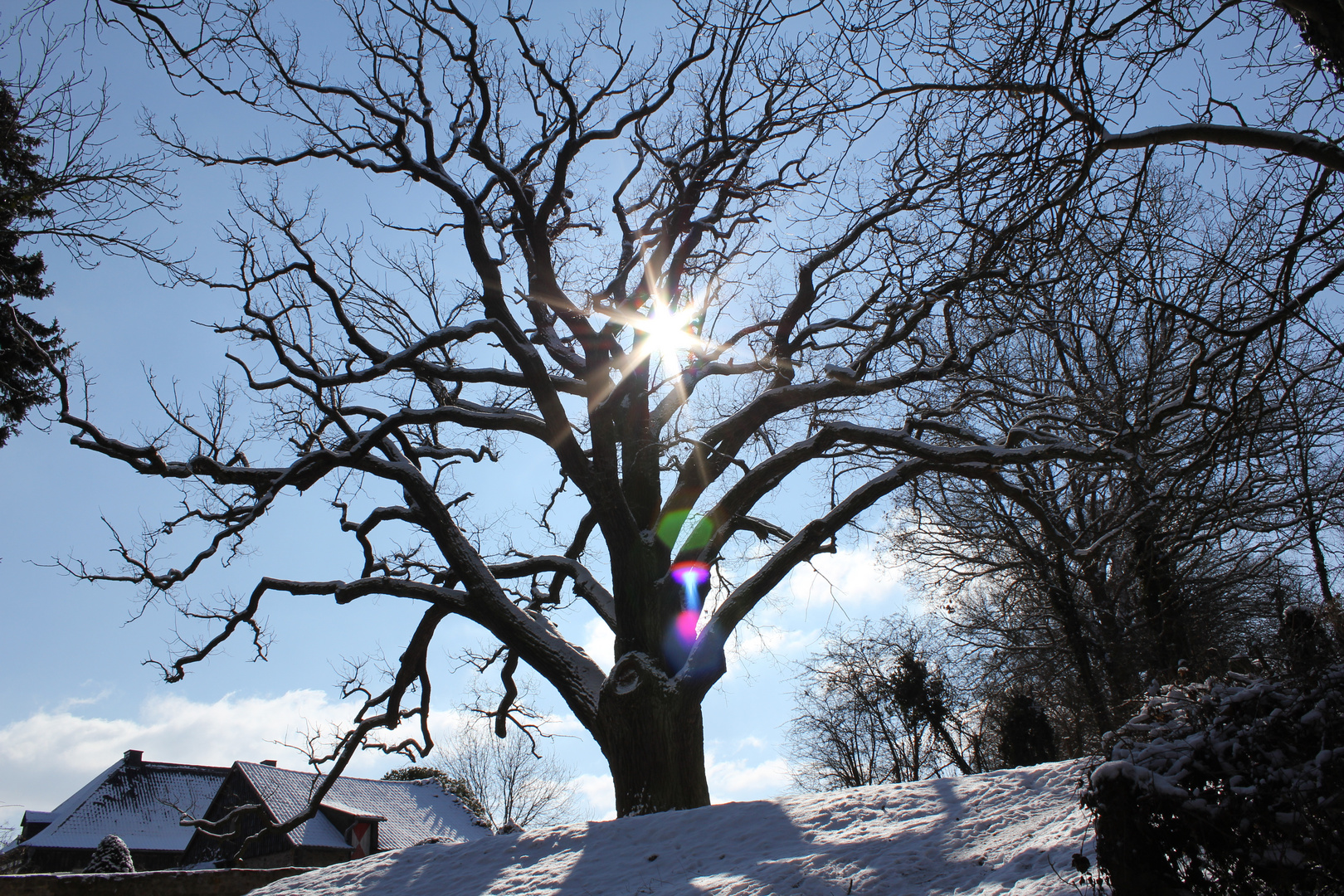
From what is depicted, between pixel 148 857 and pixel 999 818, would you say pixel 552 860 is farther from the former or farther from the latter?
pixel 148 857

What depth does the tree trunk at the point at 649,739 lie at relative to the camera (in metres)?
8.12

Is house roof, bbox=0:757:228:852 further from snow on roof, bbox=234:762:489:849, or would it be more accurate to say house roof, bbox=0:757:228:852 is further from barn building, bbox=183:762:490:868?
snow on roof, bbox=234:762:489:849

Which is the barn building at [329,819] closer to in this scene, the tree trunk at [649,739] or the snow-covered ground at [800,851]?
the tree trunk at [649,739]

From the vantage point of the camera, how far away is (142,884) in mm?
9023

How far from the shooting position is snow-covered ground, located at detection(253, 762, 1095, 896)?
15.0 feet

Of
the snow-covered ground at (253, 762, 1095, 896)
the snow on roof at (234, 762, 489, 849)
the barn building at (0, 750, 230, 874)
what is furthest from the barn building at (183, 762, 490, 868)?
the snow-covered ground at (253, 762, 1095, 896)

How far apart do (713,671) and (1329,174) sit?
679 centimetres

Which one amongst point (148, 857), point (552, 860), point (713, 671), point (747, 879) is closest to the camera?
point (747, 879)

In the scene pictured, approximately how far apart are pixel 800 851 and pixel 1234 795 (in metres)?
3.15

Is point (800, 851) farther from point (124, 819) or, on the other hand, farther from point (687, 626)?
point (124, 819)

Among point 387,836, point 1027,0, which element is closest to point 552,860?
point 1027,0

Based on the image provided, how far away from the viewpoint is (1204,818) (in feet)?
10.3

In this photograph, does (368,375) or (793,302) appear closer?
(368,375)

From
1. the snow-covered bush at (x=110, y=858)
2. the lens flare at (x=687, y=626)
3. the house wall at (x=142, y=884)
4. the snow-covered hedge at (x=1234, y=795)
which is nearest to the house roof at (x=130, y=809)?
the snow-covered bush at (x=110, y=858)
